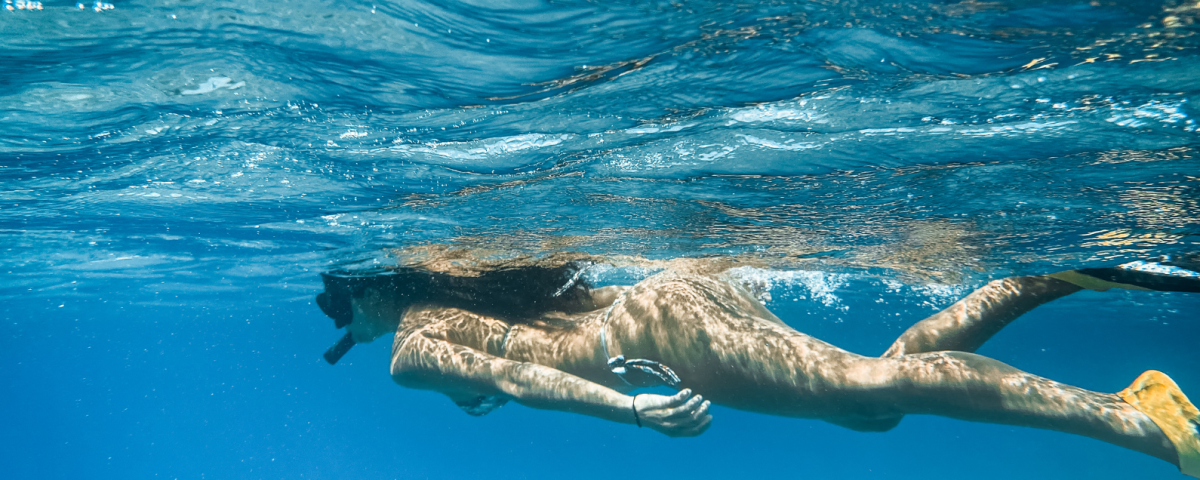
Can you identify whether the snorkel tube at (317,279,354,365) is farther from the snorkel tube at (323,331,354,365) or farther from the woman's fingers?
the woman's fingers

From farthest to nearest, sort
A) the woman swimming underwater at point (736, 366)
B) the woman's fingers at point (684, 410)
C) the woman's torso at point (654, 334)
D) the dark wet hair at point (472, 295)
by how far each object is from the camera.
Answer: the dark wet hair at point (472, 295) → the woman's torso at point (654, 334) → the woman's fingers at point (684, 410) → the woman swimming underwater at point (736, 366)

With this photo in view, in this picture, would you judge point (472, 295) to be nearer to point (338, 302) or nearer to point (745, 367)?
point (338, 302)

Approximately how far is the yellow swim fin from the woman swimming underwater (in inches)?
0.4

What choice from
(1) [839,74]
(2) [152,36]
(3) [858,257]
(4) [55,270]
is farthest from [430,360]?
(4) [55,270]

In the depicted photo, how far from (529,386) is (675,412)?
5.99 ft

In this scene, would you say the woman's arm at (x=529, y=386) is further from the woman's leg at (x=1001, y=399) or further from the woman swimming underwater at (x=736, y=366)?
the woman's leg at (x=1001, y=399)

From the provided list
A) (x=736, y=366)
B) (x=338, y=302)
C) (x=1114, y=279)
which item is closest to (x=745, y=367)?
→ (x=736, y=366)

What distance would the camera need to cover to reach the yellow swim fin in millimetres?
4332

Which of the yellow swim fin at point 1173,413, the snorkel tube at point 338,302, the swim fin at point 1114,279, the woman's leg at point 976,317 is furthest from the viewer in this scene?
the snorkel tube at point 338,302

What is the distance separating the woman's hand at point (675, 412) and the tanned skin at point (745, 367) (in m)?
0.01

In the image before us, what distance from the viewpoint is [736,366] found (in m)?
5.76

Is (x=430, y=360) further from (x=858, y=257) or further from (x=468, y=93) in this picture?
(x=858, y=257)

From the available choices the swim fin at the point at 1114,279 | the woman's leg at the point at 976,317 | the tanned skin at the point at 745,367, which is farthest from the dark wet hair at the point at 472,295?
the swim fin at the point at 1114,279

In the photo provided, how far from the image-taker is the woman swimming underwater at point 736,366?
452 cm
